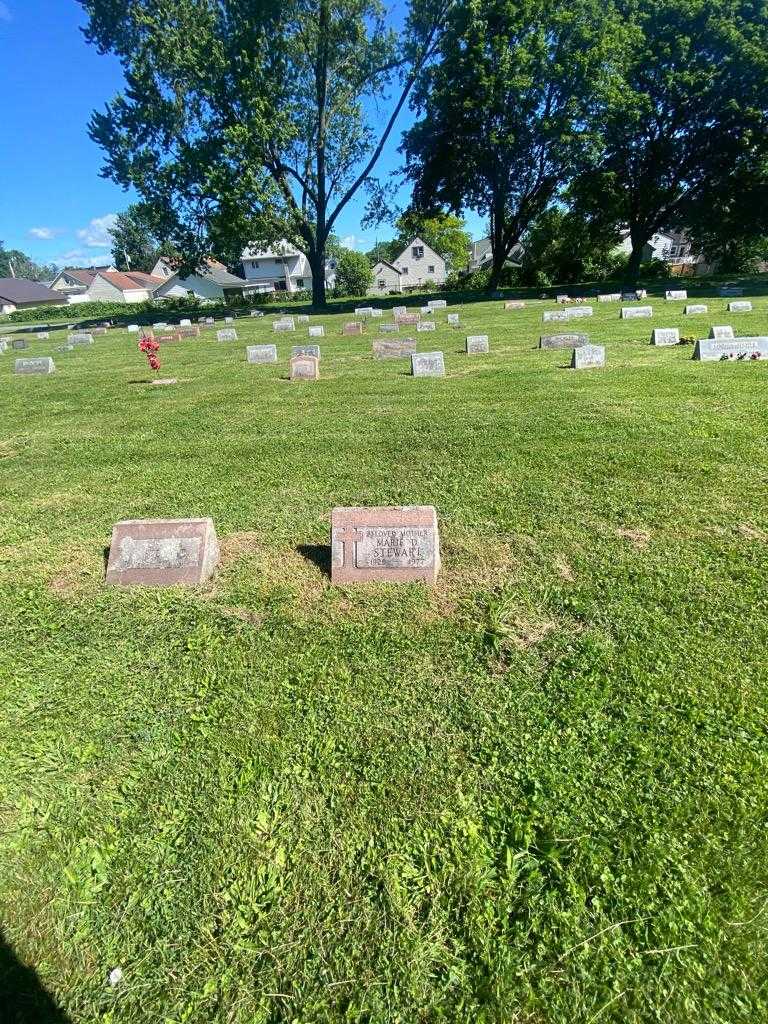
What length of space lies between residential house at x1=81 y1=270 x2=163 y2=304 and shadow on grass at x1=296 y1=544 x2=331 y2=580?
73.7 m

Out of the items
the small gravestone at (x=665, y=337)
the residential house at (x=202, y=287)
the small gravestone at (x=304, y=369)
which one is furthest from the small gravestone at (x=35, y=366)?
the residential house at (x=202, y=287)

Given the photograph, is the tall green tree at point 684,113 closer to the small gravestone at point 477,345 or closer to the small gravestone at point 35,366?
the small gravestone at point 477,345

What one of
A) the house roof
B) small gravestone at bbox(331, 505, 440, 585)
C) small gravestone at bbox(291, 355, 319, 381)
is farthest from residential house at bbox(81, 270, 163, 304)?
small gravestone at bbox(331, 505, 440, 585)

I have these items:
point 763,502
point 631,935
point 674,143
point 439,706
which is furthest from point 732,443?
point 674,143

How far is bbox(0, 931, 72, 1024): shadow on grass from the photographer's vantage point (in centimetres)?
166

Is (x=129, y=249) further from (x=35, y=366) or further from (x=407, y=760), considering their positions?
(x=407, y=760)

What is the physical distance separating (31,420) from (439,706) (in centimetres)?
971

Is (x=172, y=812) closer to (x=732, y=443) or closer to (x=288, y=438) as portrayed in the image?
(x=288, y=438)

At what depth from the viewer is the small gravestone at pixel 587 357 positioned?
10.0 metres

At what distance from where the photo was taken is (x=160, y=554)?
3.88m

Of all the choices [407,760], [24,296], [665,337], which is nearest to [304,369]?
[665,337]

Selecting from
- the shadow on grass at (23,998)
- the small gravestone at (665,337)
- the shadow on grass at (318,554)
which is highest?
the small gravestone at (665,337)

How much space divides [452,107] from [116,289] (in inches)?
2134

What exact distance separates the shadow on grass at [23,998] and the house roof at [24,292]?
272ft
